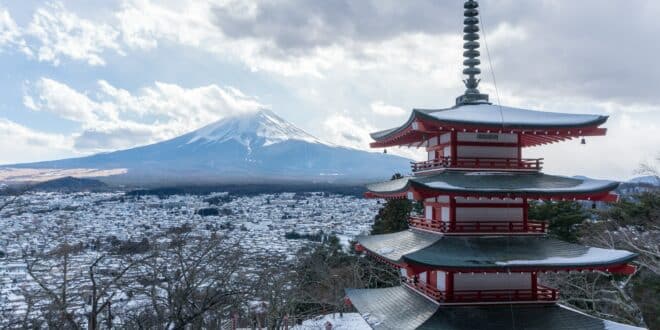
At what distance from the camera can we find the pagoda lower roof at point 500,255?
34.4 ft

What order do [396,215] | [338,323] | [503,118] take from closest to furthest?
[503,118], [338,323], [396,215]

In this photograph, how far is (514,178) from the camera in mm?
12117

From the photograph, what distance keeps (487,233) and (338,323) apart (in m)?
19.3

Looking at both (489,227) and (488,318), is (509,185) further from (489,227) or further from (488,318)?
(488,318)

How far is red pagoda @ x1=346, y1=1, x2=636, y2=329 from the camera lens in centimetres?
1080

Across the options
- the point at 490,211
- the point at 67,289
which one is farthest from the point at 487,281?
the point at 67,289

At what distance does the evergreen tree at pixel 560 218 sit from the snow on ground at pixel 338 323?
11.9 m

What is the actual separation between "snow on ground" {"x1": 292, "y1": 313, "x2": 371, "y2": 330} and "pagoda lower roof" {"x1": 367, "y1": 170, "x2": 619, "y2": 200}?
57.9ft

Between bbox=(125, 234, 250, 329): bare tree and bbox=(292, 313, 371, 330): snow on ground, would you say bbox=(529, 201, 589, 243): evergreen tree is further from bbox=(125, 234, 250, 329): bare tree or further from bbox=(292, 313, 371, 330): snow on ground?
bbox=(125, 234, 250, 329): bare tree

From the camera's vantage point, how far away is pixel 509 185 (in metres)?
11.6

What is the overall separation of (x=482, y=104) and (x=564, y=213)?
1882cm

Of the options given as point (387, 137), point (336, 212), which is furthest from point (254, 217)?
point (387, 137)

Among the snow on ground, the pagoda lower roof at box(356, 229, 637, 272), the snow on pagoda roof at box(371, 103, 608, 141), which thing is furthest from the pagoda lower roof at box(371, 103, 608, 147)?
the snow on ground

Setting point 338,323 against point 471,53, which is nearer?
point 471,53
